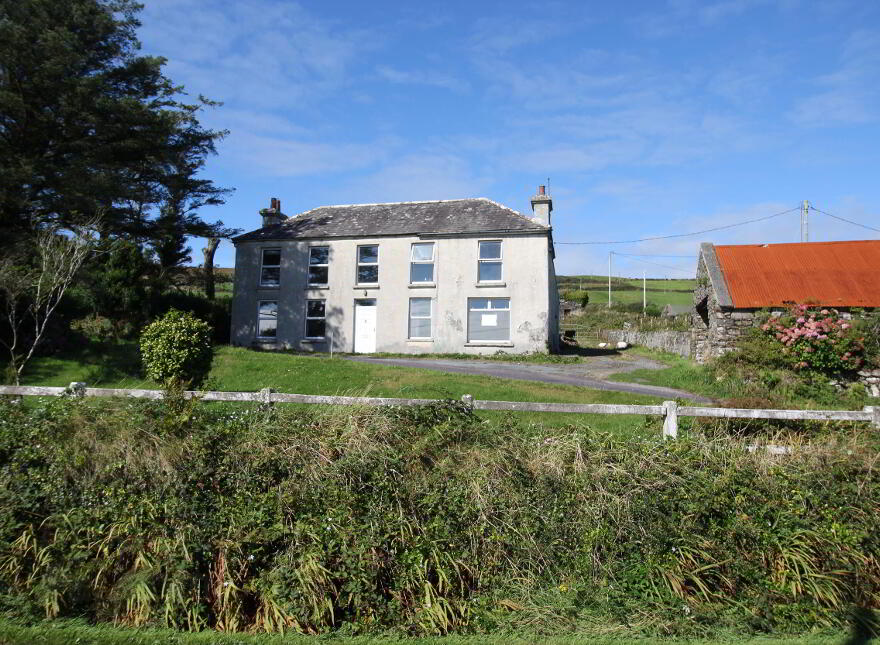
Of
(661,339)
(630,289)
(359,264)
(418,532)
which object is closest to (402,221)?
(359,264)

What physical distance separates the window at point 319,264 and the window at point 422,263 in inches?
156

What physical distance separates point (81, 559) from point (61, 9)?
22016 millimetres

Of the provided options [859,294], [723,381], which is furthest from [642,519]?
[859,294]

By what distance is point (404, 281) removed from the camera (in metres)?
26.1

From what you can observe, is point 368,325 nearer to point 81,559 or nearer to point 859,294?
point 859,294

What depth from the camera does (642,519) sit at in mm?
5777

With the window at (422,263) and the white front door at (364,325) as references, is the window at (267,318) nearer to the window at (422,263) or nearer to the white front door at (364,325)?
the white front door at (364,325)

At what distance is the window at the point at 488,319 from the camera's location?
82.4ft

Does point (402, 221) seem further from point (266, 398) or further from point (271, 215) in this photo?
point (266, 398)

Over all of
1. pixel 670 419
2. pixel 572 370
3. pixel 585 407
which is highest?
pixel 585 407

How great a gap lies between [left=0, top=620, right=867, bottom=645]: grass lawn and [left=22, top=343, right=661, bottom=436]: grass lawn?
638 centimetres

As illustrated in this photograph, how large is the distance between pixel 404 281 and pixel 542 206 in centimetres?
668

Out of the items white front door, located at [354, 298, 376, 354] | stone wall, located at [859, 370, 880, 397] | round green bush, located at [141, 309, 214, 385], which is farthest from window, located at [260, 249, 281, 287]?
stone wall, located at [859, 370, 880, 397]

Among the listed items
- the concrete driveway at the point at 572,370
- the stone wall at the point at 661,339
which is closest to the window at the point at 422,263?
the concrete driveway at the point at 572,370
